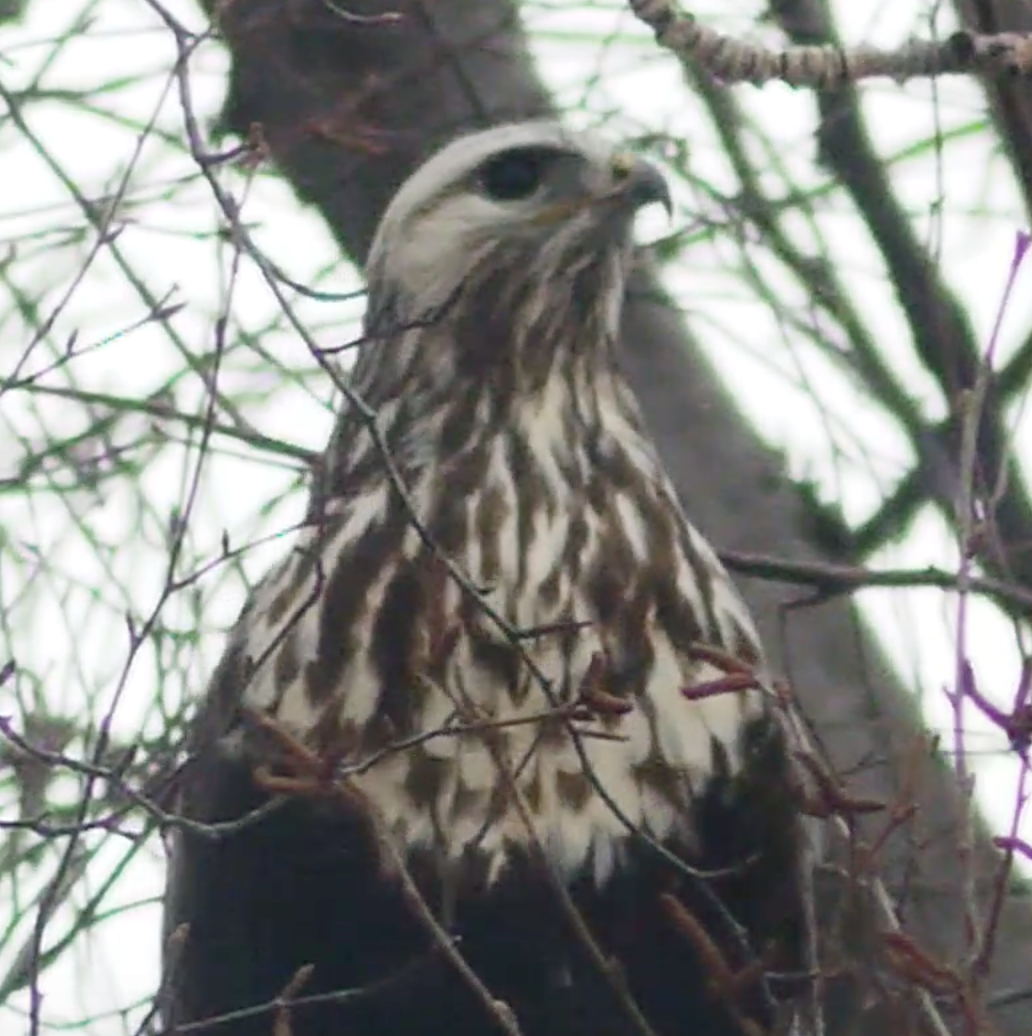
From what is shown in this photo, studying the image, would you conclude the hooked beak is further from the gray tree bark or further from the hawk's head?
the gray tree bark

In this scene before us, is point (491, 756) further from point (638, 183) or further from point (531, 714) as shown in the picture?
point (638, 183)

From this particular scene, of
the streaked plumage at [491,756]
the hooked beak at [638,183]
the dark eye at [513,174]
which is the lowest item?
the streaked plumage at [491,756]

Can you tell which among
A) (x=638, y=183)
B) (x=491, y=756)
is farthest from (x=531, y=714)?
(x=638, y=183)

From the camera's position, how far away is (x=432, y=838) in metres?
3.48

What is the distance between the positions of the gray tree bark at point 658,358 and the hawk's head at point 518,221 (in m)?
0.23

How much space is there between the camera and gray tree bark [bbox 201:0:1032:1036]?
3.67 metres

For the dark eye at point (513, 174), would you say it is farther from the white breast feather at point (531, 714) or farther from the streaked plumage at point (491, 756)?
the white breast feather at point (531, 714)

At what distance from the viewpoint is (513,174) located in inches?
159

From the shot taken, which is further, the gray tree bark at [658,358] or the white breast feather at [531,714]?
the gray tree bark at [658,358]

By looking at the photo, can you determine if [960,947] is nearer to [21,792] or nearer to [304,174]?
[21,792]

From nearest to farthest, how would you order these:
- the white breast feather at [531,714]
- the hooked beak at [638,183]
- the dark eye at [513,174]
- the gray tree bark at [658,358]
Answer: the white breast feather at [531,714] < the gray tree bark at [658,358] < the hooked beak at [638,183] < the dark eye at [513,174]

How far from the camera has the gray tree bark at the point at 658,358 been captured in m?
3.67

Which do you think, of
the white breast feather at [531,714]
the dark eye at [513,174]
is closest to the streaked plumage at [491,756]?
the white breast feather at [531,714]

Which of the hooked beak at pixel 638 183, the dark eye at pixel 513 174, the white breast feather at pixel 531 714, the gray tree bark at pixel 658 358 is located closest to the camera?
the white breast feather at pixel 531 714
